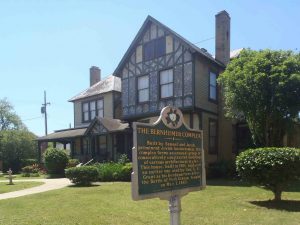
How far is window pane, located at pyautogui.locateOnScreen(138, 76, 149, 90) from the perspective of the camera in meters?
27.6

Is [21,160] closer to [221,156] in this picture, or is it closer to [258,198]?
[221,156]

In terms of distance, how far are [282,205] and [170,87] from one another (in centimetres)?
1465

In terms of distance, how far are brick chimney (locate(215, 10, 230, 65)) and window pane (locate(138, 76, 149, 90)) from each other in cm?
546

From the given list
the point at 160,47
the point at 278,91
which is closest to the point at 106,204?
the point at 278,91

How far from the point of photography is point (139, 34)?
2792 centimetres

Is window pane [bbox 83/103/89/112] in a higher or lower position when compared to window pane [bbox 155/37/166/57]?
lower

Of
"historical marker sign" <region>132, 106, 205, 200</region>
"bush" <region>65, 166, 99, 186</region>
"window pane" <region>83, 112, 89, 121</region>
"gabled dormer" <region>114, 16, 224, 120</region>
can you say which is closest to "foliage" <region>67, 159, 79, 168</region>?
"window pane" <region>83, 112, 89, 121</region>

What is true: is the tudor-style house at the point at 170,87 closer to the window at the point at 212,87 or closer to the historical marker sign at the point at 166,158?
the window at the point at 212,87

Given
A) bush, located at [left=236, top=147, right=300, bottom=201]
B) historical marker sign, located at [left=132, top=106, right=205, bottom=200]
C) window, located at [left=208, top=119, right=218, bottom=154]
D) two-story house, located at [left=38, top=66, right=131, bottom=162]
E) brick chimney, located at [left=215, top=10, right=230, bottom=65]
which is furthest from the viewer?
two-story house, located at [left=38, top=66, right=131, bottom=162]

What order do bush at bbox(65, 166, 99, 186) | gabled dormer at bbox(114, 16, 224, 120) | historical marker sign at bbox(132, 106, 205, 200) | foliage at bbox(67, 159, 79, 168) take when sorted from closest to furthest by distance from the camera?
historical marker sign at bbox(132, 106, 205, 200) → bush at bbox(65, 166, 99, 186) → gabled dormer at bbox(114, 16, 224, 120) → foliage at bbox(67, 159, 79, 168)

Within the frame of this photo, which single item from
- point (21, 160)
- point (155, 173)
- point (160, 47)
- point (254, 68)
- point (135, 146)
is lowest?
point (21, 160)

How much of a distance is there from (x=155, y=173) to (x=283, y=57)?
17.1 m

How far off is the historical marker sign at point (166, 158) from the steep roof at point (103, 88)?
26052 mm

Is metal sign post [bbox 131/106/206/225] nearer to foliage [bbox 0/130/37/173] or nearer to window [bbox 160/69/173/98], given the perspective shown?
window [bbox 160/69/173/98]
